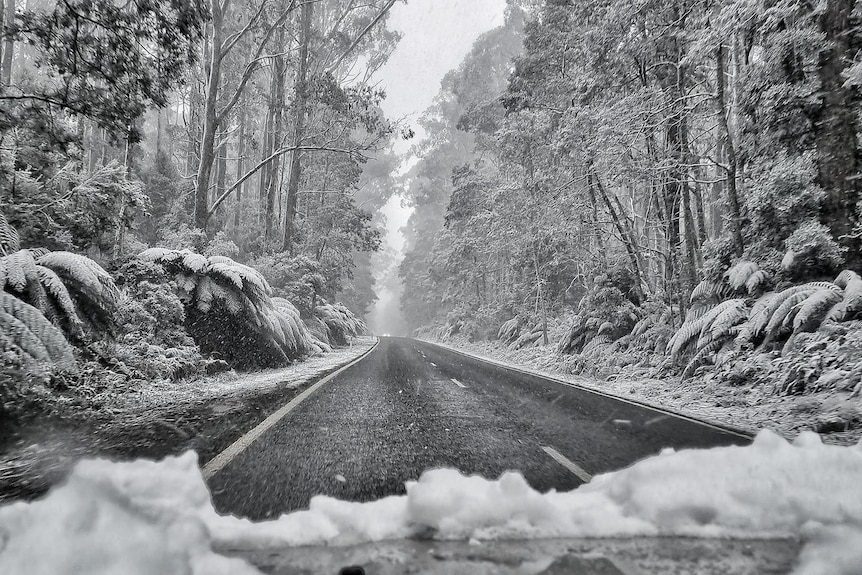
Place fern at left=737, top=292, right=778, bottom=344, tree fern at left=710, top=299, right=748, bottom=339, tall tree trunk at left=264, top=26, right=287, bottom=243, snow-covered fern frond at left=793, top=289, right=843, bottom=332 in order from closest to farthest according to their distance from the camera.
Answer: snow-covered fern frond at left=793, top=289, right=843, bottom=332 → fern at left=737, top=292, right=778, bottom=344 → tree fern at left=710, top=299, right=748, bottom=339 → tall tree trunk at left=264, top=26, right=287, bottom=243

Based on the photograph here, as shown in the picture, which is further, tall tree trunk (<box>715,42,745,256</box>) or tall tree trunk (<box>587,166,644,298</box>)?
tall tree trunk (<box>587,166,644,298</box>)

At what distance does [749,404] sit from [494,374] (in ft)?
18.2

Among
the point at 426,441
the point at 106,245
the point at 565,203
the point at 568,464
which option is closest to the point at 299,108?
the point at 106,245

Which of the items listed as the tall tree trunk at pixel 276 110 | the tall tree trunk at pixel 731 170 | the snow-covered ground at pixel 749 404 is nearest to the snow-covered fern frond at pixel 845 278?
the snow-covered ground at pixel 749 404

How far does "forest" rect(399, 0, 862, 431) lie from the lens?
7680 millimetres

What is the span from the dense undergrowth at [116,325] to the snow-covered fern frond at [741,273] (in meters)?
9.42

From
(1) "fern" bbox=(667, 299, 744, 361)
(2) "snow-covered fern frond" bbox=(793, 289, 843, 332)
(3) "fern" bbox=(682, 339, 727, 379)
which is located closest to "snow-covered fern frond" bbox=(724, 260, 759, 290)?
(1) "fern" bbox=(667, 299, 744, 361)

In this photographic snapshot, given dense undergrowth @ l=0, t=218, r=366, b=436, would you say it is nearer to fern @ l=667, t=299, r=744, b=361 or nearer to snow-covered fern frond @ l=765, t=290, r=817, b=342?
fern @ l=667, t=299, r=744, b=361

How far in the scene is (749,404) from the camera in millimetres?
6867

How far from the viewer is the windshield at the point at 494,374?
6.92 feet

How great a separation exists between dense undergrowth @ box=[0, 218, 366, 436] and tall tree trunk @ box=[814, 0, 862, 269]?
10455 mm

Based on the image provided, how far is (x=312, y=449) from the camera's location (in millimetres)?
4141

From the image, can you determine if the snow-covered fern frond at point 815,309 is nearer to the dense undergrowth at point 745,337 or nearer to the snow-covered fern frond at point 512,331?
the dense undergrowth at point 745,337

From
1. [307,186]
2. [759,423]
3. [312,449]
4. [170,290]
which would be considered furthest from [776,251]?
[307,186]
